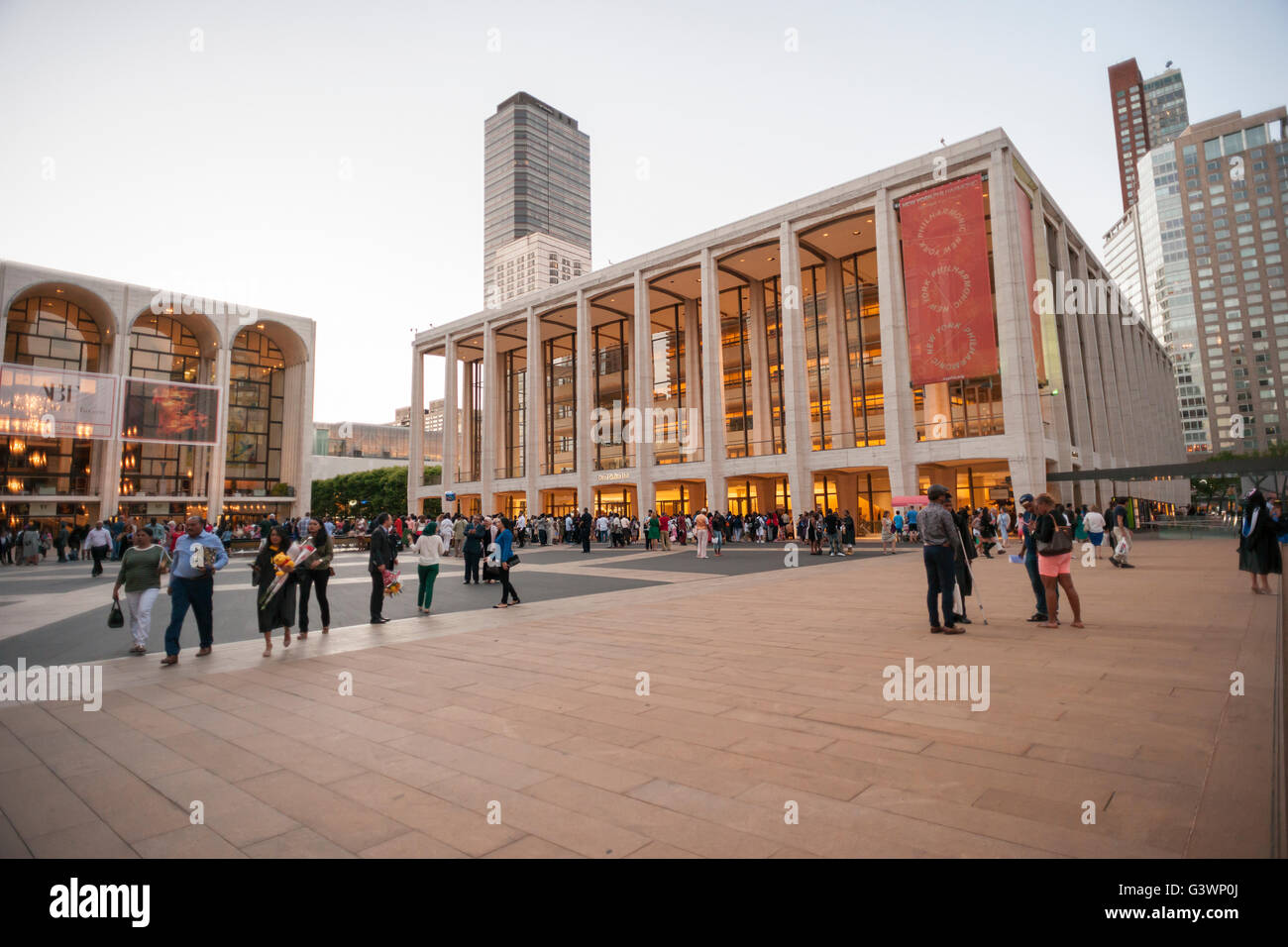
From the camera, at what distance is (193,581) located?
7.56m

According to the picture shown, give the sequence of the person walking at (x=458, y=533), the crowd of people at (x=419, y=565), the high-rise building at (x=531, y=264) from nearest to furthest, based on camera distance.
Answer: the crowd of people at (x=419, y=565) → the person walking at (x=458, y=533) → the high-rise building at (x=531, y=264)

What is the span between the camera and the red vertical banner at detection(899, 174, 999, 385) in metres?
30.1

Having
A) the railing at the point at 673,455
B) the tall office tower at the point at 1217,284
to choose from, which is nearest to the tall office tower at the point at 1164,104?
the tall office tower at the point at 1217,284

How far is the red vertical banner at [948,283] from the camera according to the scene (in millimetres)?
30062

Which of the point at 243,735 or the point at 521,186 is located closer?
the point at 243,735

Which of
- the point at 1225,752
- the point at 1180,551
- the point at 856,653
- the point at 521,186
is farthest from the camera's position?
the point at 521,186

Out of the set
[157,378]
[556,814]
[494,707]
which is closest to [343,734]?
[494,707]

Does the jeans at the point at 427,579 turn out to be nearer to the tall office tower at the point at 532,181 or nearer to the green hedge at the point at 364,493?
the green hedge at the point at 364,493

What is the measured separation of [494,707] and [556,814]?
7.35ft

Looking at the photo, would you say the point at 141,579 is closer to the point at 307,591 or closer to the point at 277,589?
the point at 277,589

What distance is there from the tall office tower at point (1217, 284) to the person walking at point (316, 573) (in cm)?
7922

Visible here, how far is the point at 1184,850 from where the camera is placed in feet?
8.43

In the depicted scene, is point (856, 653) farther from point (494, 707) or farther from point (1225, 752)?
point (494, 707)

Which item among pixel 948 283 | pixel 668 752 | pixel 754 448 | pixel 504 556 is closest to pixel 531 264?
pixel 754 448
